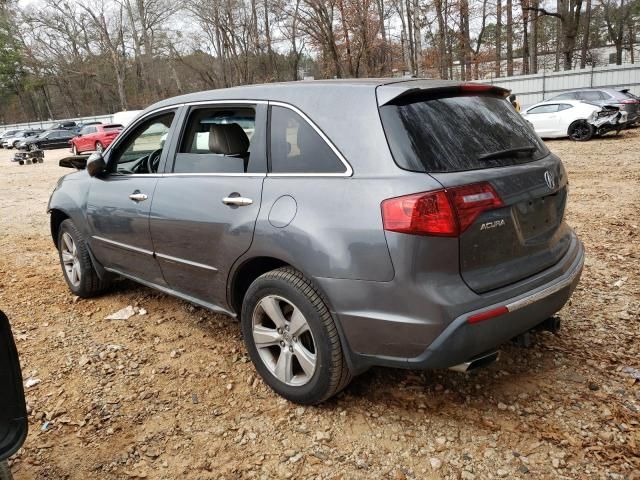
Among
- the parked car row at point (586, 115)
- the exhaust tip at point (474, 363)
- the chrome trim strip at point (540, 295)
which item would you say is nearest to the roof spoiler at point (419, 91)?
the chrome trim strip at point (540, 295)

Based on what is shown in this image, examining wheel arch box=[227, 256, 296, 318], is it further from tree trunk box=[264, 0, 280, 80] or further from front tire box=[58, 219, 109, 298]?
tree trunk box=[264, 0, 280, 80]

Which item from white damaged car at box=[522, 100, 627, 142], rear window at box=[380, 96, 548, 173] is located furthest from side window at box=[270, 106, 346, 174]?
white damaged car at box=[522, 100, 627, 142]

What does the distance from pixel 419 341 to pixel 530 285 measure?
0.67 metres

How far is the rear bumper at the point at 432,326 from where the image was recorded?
223 cm

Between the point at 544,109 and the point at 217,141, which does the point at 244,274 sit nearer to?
the point at 217,141

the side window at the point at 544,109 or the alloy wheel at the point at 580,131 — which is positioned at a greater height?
the side window at the point at 544,109

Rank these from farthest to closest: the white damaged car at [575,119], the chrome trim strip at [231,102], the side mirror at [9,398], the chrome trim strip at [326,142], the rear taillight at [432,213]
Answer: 1. the white damaged car at [575,119]
2. the chrome trim strip at [231,102]
3. the chrome trim strip at [326,142]
4. the rear taillight at [432,213]
5. the side mirror at [9,398]

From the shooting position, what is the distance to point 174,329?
3953 mm

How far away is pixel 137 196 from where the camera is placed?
362 centimetres

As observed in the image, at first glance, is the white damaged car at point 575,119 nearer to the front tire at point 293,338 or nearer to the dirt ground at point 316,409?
the dirt ground at point 316,409

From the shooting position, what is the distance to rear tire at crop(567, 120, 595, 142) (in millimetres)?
15180

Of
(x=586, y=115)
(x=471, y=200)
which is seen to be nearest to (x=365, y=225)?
(x=471, y=200)

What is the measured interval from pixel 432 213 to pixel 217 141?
5.10ft

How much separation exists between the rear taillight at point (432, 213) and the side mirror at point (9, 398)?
152 cm
